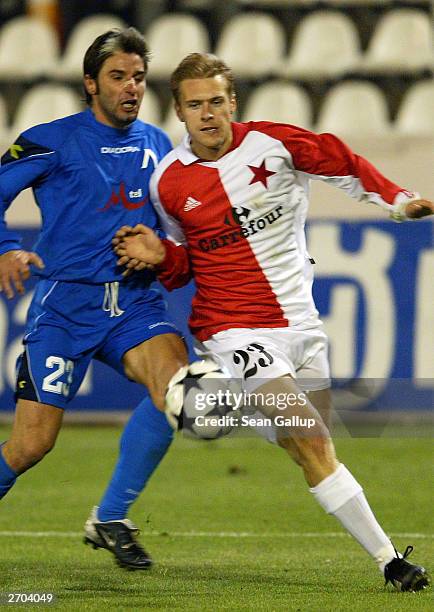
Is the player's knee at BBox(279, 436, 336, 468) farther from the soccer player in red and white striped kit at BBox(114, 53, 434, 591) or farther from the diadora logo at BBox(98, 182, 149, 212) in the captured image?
the diadora logo at BBox(98, 182, 149, 212)

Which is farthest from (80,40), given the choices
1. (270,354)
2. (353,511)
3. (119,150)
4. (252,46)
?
(353,511)

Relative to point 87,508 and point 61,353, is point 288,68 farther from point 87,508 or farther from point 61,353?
point 61,353

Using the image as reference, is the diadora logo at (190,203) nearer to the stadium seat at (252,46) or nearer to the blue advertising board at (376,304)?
the blue advertising board at (376,304)

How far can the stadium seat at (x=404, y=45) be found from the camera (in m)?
11.5

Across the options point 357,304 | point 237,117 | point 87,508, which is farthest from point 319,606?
point 237,117

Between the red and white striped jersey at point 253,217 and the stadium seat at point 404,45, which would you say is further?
the stadium seat at point 404,45

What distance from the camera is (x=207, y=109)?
4.73m

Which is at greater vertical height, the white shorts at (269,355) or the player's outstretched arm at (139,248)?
the player's outstretched arm at (139,248)

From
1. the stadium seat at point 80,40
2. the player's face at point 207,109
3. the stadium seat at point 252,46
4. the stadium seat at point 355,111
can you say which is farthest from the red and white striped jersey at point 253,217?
the stadium seat at point 80,40

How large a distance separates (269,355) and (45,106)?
282 inches

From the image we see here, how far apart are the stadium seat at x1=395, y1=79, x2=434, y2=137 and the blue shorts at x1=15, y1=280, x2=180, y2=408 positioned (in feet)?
21.3

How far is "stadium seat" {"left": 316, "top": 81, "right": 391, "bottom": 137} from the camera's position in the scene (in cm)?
1120

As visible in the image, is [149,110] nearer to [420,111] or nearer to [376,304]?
[420,111]

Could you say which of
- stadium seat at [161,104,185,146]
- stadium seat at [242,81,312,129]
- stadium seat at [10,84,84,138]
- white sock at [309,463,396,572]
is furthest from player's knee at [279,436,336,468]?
stadium seat at [10,84,84,138]
